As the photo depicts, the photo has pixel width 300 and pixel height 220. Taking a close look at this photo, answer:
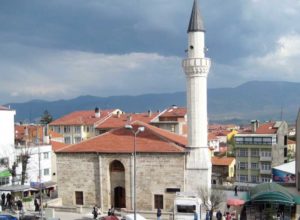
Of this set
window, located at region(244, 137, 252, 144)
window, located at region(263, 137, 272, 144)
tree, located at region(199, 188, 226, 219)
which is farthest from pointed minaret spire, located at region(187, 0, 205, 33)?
window, located at region(244, 137, 252, 144)

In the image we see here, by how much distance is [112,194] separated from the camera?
37.1 metres

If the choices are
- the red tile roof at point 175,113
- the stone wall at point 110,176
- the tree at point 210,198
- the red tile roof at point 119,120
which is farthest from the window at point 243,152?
the stone wall at point 110,176

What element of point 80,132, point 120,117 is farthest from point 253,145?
point 80,132

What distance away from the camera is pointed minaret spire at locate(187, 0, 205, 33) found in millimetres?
36094

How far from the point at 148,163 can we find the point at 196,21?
39.9ft

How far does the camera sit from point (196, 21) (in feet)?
119

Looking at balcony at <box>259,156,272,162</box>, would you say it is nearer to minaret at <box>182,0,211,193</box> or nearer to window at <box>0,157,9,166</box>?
minaret at <box>182,0,211,193</box>

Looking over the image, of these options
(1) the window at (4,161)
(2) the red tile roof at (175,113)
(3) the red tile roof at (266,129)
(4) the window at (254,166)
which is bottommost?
(4) the window at (254,166)

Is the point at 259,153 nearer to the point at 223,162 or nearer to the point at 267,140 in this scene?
the point at 267,140

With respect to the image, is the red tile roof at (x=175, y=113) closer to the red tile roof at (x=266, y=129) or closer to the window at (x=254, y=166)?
the red tile roof at (x=266, y=129)

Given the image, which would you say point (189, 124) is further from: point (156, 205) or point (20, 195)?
point (20, 195)

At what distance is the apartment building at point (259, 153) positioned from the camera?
67.6 m

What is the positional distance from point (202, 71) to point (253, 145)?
1411 inches

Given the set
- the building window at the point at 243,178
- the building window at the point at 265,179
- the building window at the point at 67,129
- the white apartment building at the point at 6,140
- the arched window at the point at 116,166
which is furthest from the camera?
the building window at the point at 67,129
